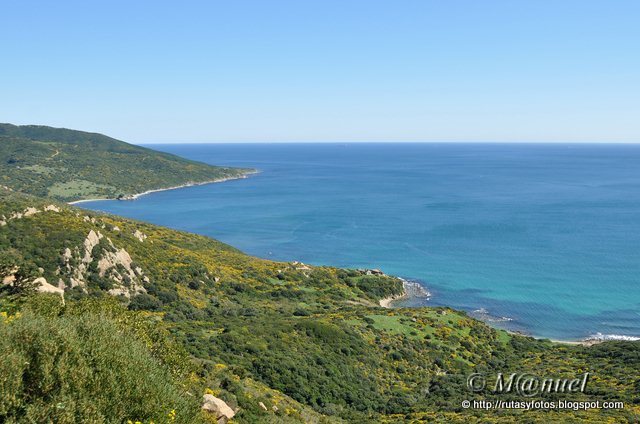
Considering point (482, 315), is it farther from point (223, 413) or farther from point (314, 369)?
point (223, 413)

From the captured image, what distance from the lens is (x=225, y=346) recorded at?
3838 cm

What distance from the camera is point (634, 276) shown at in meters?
91.9

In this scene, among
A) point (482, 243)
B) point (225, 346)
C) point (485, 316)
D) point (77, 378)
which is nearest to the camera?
point (77, 378)

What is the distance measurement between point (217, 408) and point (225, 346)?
702 inches

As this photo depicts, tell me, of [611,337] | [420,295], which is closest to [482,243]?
[420,295]

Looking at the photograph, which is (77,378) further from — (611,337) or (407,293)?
(407,293)

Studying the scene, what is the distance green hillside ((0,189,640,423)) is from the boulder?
0.66 m

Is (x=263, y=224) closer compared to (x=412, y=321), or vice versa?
(x=412, y=321)

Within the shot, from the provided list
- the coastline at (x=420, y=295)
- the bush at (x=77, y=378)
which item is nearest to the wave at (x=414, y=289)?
the coastline at (x=420, y=295)

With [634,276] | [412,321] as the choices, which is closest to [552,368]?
[412,321]

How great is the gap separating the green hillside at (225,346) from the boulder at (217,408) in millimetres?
657

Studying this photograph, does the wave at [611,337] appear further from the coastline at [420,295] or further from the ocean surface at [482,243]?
the ocean surface at [482,243]

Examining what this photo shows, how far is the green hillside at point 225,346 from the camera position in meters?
13.8

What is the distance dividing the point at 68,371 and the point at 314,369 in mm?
28951
